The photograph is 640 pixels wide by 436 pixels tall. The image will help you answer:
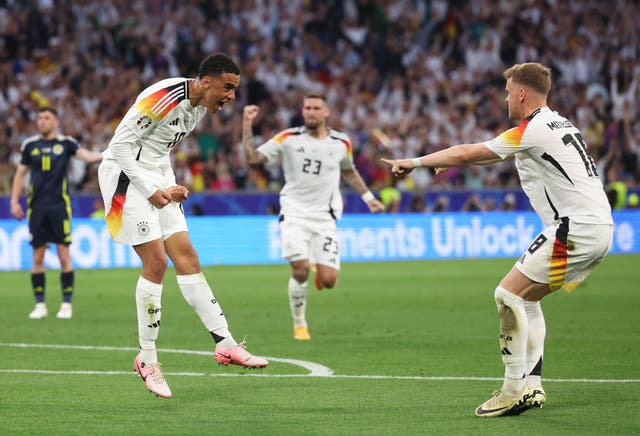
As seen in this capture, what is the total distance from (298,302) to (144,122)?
5.02m

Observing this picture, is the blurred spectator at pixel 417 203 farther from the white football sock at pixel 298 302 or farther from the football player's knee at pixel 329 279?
the white football sock at pixel 298 302

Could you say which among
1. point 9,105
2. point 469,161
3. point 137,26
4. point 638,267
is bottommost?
point 638,267

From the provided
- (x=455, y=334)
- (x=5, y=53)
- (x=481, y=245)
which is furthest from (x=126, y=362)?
(x=5, y=53)

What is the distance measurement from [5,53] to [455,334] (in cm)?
1893

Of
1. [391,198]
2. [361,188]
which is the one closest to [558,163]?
[361,188]

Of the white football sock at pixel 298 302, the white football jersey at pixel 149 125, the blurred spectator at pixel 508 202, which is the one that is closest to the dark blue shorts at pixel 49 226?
the white football sock at pixel 298 302

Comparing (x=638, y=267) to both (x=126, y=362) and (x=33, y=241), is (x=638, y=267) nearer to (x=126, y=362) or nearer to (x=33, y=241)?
(x=33, y=241)

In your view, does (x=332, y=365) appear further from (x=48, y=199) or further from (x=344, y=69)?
(x=344, y=69)

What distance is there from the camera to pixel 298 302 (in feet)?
44.0

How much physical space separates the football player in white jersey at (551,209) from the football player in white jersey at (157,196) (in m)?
1.76

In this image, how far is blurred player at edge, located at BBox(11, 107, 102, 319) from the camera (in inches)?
609

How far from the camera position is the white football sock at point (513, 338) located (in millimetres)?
8000

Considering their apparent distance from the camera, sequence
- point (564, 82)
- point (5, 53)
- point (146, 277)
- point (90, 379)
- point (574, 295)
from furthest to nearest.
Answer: point (564, 82)
point (5, 53)
point (574, 295)
point (90, 379)
point (146, 277)

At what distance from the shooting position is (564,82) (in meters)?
33.2
